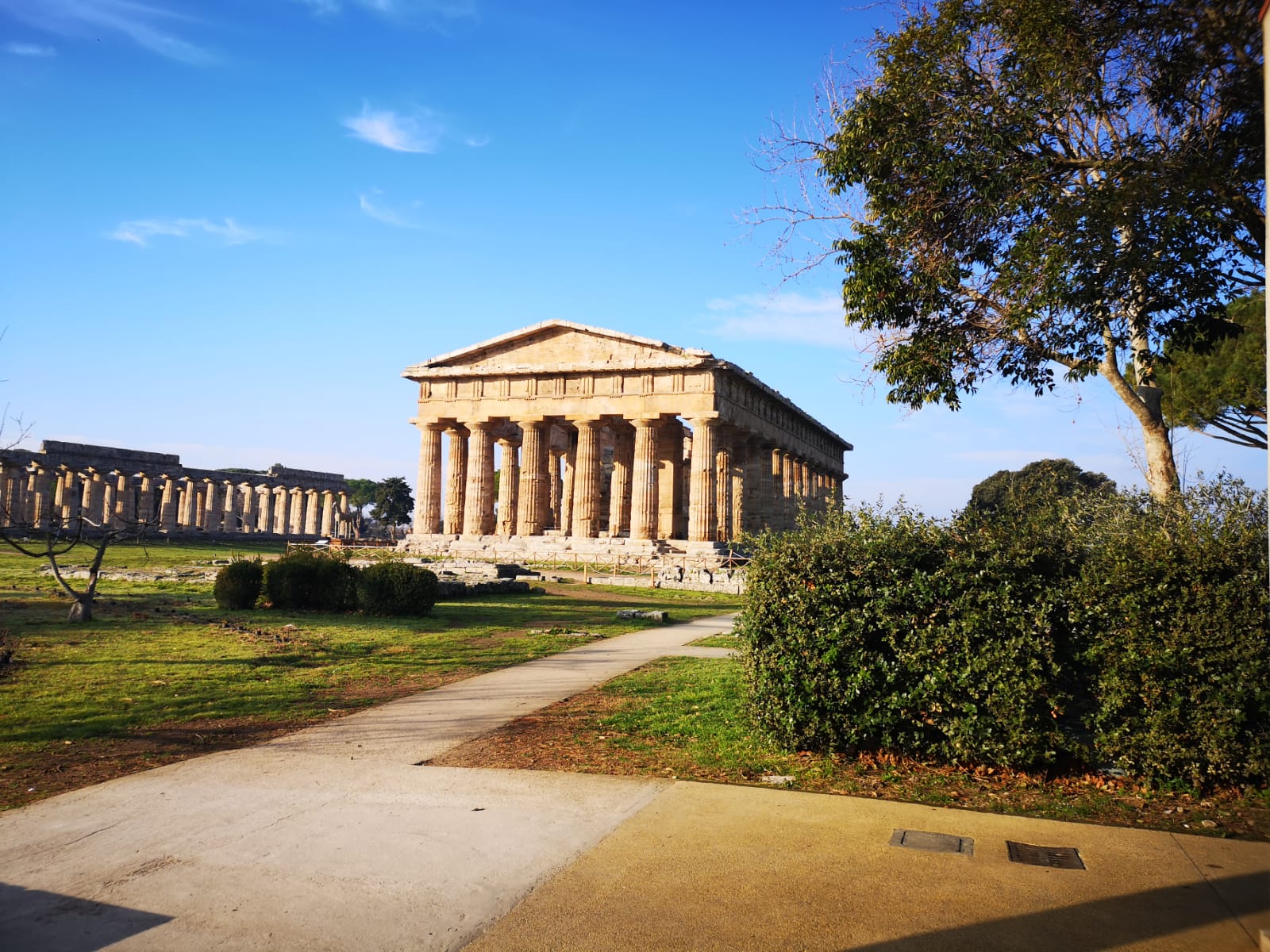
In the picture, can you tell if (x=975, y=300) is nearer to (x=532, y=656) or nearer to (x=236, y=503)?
(x=532, y=656)

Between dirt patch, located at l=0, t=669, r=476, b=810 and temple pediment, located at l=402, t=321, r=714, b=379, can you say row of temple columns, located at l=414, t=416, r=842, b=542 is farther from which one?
dirt patch, located at l=0, t=669, r=476, b=810

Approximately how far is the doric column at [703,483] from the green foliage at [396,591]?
2752cm

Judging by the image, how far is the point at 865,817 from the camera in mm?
6031

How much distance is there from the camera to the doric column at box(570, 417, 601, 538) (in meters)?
49.4

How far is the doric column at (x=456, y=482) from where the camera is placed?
2078 inches

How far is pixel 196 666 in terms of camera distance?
474 inches

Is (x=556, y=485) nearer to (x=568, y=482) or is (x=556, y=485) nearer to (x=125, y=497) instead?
(x=568, y=482)

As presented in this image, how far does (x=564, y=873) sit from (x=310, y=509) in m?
88.4

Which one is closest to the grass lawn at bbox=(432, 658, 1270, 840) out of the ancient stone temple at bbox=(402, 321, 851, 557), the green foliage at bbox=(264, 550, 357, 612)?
the green foliage at bbox=(264, 550, 357, 612)

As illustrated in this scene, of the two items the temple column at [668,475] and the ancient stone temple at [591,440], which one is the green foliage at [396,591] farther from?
the temple column at [668,475]

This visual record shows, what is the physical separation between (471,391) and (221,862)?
48318mm

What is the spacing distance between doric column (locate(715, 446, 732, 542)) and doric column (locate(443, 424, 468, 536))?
53.4 ft

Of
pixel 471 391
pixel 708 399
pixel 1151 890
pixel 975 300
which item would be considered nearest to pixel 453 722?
pixel 1151 890

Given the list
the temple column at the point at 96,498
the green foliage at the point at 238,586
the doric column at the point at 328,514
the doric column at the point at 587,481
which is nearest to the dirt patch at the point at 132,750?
the green foliage at the point at 238,586
